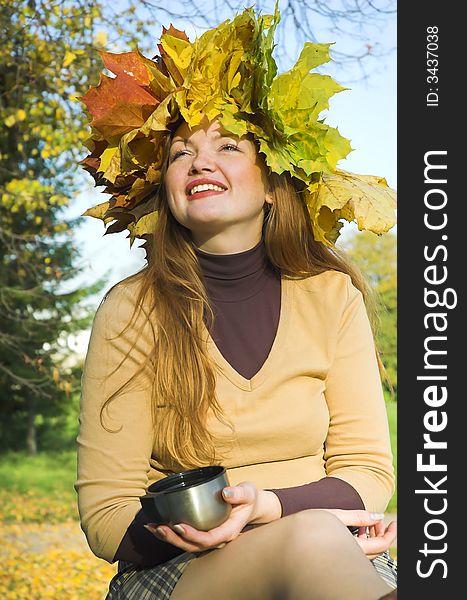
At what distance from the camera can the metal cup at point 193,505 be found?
5.63 ft

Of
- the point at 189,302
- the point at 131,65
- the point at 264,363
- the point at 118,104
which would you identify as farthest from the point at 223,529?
the point at 131,65

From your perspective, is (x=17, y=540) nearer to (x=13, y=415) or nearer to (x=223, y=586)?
(x=13, y=415)

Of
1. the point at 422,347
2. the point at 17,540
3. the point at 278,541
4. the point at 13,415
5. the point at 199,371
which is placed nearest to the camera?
the point at 278,541

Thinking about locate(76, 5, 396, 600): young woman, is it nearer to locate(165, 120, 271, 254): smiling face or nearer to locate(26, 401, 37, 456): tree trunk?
locate(165, 120, 271, 254): smiling face

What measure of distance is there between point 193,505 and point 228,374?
0.54m

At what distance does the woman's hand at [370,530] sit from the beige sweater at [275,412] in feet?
0.27

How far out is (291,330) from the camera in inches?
91.0

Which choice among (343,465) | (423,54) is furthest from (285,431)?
(423,54)

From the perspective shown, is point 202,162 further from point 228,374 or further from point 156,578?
point 156,578

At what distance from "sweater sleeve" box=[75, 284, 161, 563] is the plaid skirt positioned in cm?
7

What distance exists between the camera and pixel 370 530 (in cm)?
213

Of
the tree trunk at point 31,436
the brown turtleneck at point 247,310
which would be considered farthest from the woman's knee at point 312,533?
the tree trunk at point 31,436

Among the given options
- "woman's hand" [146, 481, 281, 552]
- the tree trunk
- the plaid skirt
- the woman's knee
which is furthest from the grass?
the woman's knee

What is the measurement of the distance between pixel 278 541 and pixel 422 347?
0.50 metres
